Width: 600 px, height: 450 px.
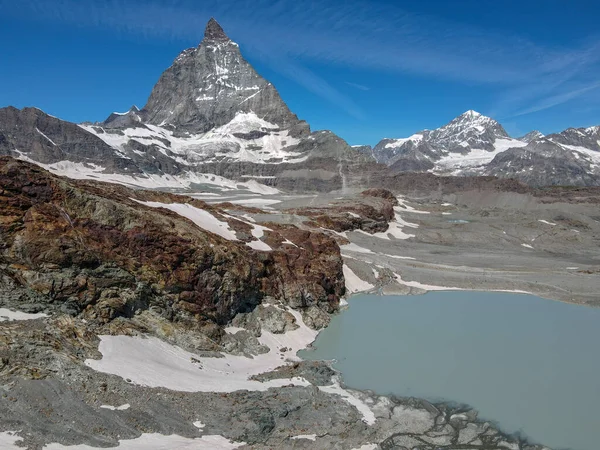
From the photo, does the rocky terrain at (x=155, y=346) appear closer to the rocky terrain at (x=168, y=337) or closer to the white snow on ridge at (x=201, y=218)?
the rocky terrain at (x=168, y=337)

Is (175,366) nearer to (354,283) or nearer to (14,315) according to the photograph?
(14,315)

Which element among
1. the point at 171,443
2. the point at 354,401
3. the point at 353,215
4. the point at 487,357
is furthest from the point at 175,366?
the point at 353,215

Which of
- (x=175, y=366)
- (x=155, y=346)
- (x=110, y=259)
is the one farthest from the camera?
(x=110, y=259)

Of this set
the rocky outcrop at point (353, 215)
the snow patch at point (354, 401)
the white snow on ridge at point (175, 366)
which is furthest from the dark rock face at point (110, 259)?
the rocky outcrop at point (353, 215)

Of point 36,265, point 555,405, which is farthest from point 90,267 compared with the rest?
point 555,405

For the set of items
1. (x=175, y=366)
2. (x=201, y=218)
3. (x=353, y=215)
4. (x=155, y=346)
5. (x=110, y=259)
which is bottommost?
(x=175, y=366)

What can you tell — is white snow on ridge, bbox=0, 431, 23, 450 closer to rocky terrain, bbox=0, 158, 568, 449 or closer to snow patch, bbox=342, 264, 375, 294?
rocky terrain, bbox=0, 158, 568, 449
